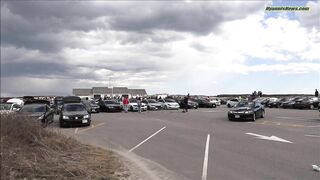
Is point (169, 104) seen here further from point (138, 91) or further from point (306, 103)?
point (138, 91)

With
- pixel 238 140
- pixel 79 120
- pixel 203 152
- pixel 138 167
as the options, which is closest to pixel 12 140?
pixel 138 167

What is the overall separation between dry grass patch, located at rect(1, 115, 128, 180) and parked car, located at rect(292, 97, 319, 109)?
149ft

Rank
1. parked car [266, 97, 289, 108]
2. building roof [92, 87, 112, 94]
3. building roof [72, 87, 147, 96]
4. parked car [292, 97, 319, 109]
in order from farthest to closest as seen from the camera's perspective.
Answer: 1. building roof [72, 87, 147, 96]
2. building roof [92, 87, 112, 94]
3. parked car [266, 97, 289, 108]
4. parked car [292, 97, 319, 109]

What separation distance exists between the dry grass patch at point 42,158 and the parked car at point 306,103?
4535 centimetres

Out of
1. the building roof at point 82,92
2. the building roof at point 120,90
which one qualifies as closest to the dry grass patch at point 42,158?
the building roof at point 82,92

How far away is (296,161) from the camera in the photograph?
43.3 feet

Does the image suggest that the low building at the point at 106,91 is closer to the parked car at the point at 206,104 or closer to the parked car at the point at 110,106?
the parked car at the point at 206,104

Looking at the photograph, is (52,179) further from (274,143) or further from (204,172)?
(274,143)

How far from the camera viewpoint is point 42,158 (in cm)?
984

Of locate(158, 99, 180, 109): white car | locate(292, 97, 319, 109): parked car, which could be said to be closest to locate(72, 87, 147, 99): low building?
locate(158, 99, 180, 109): white car

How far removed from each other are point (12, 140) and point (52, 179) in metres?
1.70

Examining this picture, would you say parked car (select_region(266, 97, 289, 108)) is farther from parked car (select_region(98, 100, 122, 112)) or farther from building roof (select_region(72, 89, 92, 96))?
building roof (select_region(72, 89, 92, 96))

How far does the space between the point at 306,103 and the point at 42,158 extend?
162 feet

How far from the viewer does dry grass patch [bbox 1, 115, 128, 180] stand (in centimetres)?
858
